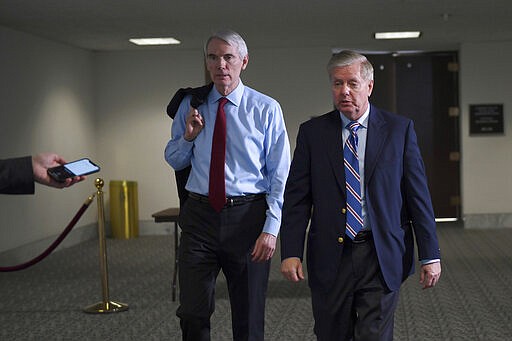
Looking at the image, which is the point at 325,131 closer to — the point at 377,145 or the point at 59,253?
the point at 377,145

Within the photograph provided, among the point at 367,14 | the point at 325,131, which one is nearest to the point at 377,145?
the point at 325,131

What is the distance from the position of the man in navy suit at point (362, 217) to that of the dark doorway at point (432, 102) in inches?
374

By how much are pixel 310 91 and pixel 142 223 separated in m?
3.26

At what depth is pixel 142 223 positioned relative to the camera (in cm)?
1270

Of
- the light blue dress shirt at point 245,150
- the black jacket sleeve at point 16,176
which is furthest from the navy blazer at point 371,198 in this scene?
the black jacket sleeve at point 16,176

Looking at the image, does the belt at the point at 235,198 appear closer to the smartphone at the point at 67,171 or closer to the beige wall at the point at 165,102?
the smartphone at the point at 67,171

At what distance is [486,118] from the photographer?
12.3 meters

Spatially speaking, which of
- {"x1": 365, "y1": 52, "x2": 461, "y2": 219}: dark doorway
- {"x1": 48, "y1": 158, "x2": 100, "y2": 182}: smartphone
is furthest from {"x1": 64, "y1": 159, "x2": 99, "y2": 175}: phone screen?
{"x1": 365, "y1": 52, "x2": 461, "y2": 219}: dark doorway

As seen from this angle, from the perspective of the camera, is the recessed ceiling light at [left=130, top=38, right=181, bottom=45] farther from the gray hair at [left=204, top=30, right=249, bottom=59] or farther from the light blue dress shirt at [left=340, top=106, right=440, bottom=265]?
the light blue dress shirt at [left=340, top=106, right=440, bottom=265]

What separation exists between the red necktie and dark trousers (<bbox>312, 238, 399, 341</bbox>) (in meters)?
0.69

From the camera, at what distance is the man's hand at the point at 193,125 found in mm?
3678

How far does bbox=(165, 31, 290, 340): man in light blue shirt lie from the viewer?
12.0 ft

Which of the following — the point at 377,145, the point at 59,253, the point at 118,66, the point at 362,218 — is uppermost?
the point at 118,66

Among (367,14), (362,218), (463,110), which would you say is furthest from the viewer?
(463,110)
